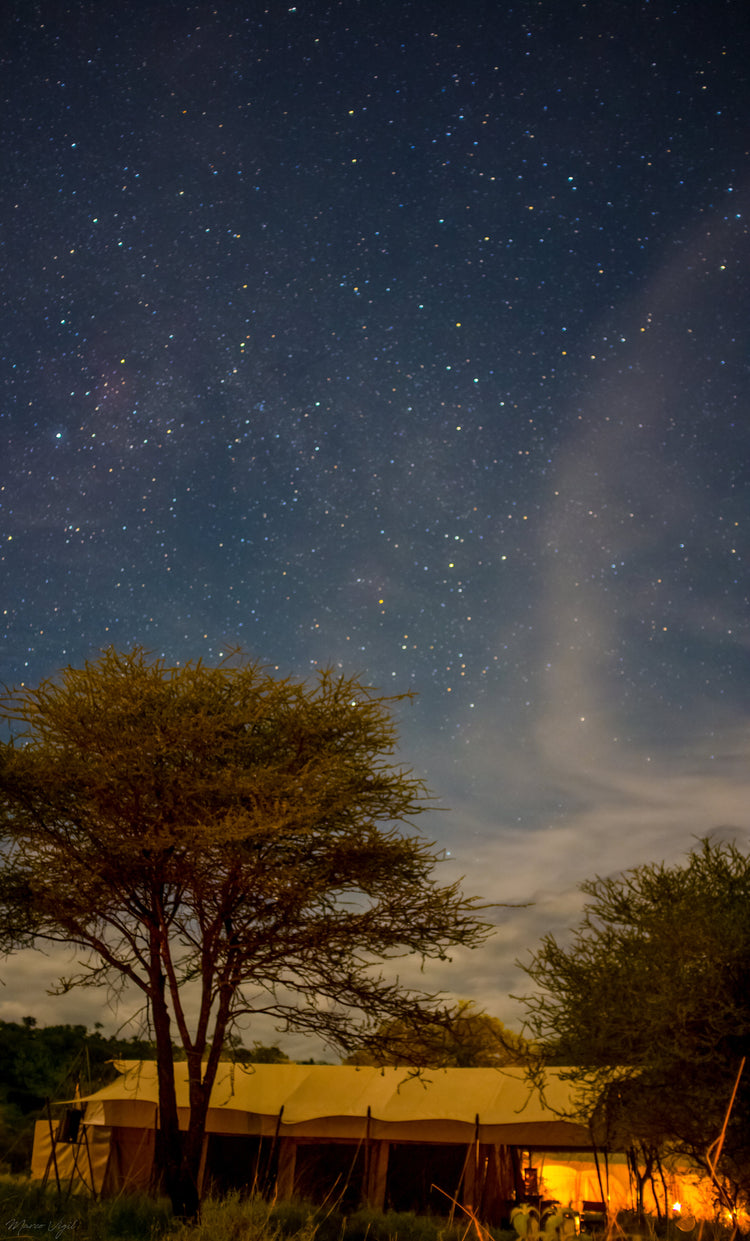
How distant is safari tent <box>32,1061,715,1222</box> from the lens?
68.8 ft

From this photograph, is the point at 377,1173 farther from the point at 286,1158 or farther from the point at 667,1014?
the point at 667,1014

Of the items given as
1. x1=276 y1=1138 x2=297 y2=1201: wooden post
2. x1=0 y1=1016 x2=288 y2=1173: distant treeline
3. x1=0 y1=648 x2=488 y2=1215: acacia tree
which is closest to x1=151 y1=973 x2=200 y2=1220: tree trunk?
x1=0 y1=648 x2=488 y2=1215: acacia tree

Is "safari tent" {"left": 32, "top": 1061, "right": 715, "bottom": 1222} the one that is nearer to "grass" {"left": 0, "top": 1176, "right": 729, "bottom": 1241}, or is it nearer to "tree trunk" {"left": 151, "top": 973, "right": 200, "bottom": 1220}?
"grass" {"left": 0, "top": 1176, "right": 729, "bottom": 1241}

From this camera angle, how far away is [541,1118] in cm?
2023

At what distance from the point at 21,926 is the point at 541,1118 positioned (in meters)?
12.0

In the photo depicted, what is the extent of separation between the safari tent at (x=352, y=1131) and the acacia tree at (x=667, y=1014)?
324cm

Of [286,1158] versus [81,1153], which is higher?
[286,1158]

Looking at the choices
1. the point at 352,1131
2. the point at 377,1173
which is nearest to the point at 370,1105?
the point at 352,1131

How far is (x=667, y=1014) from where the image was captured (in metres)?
14.8

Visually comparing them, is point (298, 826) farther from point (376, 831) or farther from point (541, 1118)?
point (541, 1118)

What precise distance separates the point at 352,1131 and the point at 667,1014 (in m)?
10.8

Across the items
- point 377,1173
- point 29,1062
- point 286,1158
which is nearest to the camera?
point 377,1173

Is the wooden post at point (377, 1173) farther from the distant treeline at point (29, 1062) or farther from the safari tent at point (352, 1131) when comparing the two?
the distant treeline at point (29, 1062)

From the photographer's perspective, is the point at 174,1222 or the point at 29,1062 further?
the point at 29,1062
